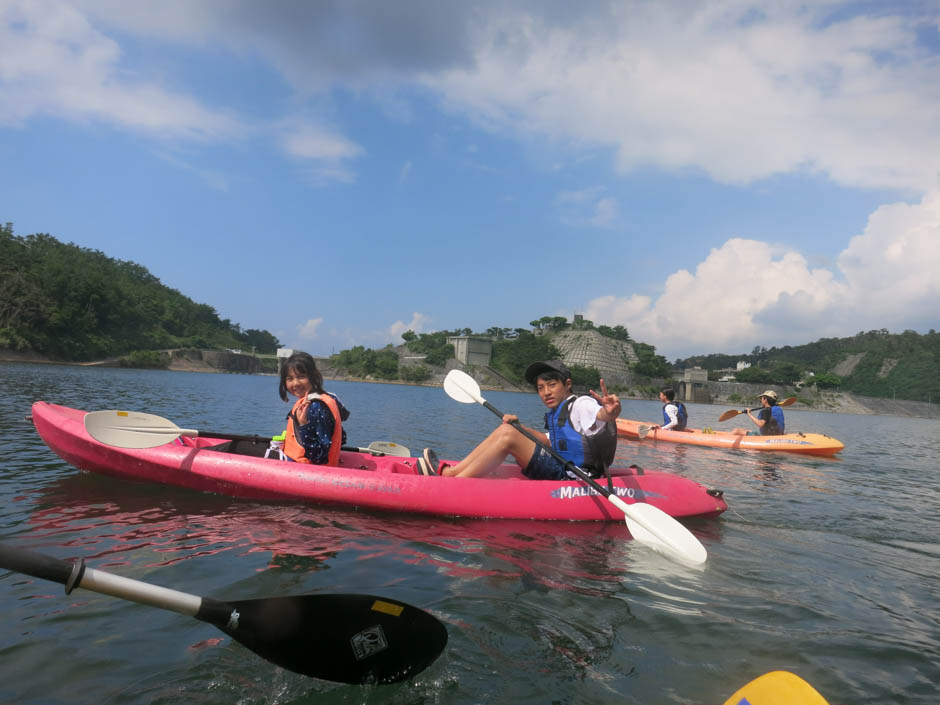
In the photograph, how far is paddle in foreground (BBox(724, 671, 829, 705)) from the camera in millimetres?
1729

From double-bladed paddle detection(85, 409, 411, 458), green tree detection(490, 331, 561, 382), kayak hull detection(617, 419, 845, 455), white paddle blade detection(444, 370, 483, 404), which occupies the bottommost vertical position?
kayak hull detection(617, 419, 845, 455)

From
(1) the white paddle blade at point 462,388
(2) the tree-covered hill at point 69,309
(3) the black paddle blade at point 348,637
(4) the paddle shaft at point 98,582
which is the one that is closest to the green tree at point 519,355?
(2) the tree-covered hill at point 69,309

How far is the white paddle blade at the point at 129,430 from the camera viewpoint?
18.0 ft

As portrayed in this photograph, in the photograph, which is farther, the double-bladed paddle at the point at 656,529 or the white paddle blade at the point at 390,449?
the white paddle blade at the point at 390,449

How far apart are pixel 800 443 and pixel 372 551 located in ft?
39.5

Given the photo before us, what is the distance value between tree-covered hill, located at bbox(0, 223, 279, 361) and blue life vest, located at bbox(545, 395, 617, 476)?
62.1 metres

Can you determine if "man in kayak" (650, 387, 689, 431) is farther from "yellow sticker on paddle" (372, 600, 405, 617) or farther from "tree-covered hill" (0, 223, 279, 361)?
"tree-covered hill" (0, 223, 279, 361)

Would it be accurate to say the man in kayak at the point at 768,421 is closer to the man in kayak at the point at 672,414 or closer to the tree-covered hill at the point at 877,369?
the man in kayak at the point at 672,414

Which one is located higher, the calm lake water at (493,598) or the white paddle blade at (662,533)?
the white paddle blade at (662,533)

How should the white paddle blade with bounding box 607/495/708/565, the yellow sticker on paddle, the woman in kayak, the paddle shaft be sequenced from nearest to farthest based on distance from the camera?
the paddle shaft < the yellow sticker on paddle < the white paddle blade with bounding box 607/495/708/565 < the woman in kayak

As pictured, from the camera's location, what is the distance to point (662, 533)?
4.43 m

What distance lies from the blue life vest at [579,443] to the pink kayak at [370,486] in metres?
0.23

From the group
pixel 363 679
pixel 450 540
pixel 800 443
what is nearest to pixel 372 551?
pixel 450 540

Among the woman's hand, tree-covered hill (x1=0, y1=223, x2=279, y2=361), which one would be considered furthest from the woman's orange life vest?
tree-covered hill (x1=0, y1=223, x2=279, y2=361)
